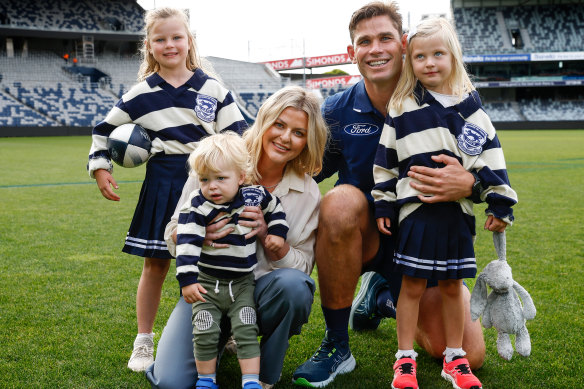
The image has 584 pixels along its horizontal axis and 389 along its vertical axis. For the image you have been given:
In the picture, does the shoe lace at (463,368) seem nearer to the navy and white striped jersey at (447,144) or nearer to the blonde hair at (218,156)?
the navy and white striped jersey at (447,144)

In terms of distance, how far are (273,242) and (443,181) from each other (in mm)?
778

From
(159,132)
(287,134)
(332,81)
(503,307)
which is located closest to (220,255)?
(287,134)

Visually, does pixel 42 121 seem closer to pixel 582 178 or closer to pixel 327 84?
pixel 327 84

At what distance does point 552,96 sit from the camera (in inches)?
1645

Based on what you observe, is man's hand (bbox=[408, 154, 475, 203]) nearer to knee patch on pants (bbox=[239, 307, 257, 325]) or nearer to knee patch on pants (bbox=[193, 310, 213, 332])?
knee patch on pants (bbox=[239, 307, 257, 325])

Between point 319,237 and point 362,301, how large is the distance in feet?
2.38

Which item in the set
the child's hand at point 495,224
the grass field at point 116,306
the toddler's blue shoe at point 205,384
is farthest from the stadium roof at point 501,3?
the toddler's blue shoe at point 205,384

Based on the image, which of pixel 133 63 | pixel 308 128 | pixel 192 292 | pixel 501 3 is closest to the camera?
pixel 192 292

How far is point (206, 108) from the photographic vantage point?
289 cm

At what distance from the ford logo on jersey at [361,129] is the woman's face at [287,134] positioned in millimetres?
457

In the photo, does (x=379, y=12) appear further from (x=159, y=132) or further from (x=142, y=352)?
(x=142, y=352)

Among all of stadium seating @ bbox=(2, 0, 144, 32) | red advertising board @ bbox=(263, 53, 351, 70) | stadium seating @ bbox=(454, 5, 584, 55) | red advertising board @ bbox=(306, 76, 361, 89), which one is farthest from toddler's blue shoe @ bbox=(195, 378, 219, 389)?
red advertising board @ bbox=(263, 53, 351, 70)

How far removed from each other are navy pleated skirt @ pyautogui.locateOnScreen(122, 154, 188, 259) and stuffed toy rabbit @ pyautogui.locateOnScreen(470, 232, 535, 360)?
60.4 inches

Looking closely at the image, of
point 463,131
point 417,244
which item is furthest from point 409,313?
point 463,131
